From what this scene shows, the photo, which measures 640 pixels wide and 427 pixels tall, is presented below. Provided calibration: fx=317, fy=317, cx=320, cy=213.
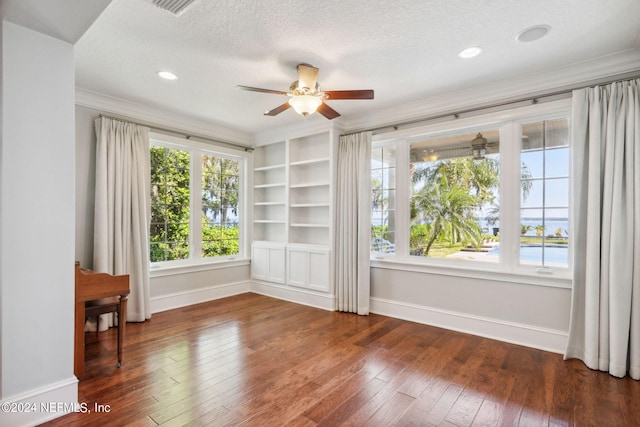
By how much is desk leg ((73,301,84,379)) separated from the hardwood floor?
0.32ft

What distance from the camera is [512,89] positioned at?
3244mm

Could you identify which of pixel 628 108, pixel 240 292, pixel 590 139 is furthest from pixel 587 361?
pixel 240 292

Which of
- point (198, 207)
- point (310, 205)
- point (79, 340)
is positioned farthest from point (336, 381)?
point (198, 207)

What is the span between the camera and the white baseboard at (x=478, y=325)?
121 inches

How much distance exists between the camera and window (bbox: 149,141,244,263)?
174 inches

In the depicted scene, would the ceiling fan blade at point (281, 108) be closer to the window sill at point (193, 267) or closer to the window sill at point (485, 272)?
the window sill at point (485, 272)

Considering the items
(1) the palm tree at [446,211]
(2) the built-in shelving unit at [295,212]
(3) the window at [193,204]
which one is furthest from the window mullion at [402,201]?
(3) the window at [193,204]

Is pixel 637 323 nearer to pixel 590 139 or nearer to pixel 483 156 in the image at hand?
pixel 590 139

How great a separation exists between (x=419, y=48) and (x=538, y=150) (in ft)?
5.66

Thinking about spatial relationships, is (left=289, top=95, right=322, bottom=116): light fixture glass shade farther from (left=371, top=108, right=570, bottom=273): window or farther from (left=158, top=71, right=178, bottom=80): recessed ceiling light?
(left=371, top=108, right=570, bottom=273): window

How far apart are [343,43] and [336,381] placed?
8.83ft

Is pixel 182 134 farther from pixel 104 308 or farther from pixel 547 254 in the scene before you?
pixel 547 254

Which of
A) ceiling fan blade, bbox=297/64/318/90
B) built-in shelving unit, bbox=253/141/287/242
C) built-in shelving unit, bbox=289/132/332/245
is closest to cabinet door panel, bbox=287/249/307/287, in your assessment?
built-in shelving unit, bbox=289/132/332/245

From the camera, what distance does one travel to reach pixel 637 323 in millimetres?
2539
